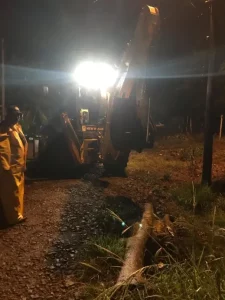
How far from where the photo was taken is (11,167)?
5055mm

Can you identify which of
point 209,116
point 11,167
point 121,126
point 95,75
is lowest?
point 11,167

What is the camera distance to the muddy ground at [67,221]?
3709 mm

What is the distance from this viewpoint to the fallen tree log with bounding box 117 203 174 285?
3.10m

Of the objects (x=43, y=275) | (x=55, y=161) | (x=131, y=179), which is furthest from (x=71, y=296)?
(x=55, y=161)

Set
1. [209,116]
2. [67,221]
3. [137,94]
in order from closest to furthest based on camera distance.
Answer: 1. [67,221]
2. [137,94]
3. [209,116]

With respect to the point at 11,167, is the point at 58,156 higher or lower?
lower

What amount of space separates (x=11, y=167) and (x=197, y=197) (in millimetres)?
3539

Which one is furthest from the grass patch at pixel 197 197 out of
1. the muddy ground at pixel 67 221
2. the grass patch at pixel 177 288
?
the grass patch at pixel 177 288

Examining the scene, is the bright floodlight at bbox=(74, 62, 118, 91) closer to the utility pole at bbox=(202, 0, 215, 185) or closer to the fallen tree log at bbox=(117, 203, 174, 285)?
the utility pole at bbox=(202, 0, 215, 185)

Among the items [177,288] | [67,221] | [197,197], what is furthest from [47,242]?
[197,197]

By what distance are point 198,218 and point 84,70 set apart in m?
5.46

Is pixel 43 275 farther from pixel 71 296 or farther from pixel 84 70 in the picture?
pixel 84 70

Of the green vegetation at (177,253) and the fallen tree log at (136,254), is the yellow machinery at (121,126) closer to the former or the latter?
the green vegetation at (177,253)

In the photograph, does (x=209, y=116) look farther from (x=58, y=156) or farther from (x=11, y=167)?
(x=58, y=156)
